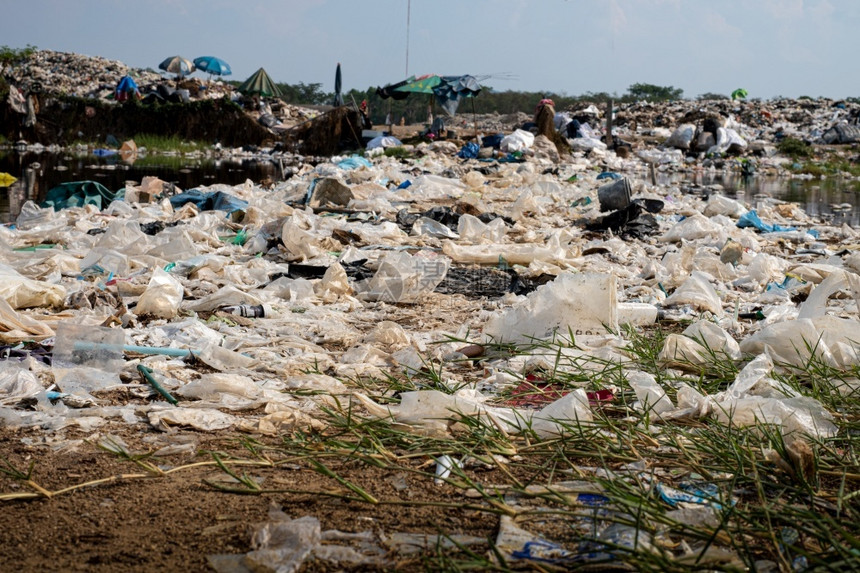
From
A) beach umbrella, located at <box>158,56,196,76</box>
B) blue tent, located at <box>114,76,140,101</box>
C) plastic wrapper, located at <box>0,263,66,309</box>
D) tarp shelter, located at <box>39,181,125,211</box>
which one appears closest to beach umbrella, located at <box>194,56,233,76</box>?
beach umbrella, located at <box>158,56,196,76</box>

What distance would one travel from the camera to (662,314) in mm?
3699

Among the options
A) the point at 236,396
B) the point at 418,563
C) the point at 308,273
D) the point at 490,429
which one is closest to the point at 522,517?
the point at 418,563

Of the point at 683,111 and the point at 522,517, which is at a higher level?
the point at 683,111

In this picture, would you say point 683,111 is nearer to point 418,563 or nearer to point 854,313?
point 854,313

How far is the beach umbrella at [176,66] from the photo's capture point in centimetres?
2788

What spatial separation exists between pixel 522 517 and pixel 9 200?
8.96 m

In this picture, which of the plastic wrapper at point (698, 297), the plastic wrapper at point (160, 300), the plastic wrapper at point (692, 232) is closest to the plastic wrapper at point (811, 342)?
the plastic wrapper at point (698, 297)

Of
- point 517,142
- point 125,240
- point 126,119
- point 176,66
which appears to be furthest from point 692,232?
point 176,66

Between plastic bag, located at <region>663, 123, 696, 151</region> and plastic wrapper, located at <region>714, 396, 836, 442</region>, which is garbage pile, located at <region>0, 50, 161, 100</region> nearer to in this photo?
plastic bag, located at <region>663, 123, 696, 151</region>

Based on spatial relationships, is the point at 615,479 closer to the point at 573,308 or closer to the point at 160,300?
the point at 573,308

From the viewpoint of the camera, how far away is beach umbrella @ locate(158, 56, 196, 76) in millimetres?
27875

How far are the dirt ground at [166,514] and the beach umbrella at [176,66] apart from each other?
28282 millimetres

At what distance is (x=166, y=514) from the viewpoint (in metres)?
1.60

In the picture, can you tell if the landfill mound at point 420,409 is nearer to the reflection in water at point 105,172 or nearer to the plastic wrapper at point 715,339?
the plastic wrapper at point 715,339
